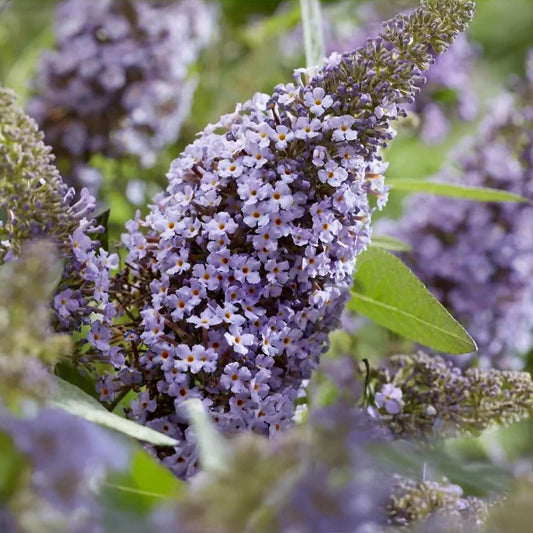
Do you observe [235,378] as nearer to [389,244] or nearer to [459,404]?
[459,404]

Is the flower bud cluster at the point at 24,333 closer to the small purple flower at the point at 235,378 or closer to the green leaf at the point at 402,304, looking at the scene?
the small purple flower at the point at 235,378

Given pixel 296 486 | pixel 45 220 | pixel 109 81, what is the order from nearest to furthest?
pixel 296 486
pixel 45 220
pixel 109 81

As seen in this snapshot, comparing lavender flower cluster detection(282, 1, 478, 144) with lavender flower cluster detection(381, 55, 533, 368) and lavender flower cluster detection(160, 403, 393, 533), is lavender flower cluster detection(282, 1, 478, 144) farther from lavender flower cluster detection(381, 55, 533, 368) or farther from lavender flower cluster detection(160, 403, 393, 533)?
lavender flower cluster detection(160, 403, 393, 533)

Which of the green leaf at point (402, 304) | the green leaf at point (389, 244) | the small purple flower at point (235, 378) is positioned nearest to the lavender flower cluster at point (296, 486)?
the small purple flower at point (235, 378)

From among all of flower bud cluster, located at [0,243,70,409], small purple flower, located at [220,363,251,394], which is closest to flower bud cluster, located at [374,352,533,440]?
small purple flower, located at [220,363,251,394]

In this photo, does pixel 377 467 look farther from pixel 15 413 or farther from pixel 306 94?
pixel 306 94

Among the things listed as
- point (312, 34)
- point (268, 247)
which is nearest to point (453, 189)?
point (312, 34)
